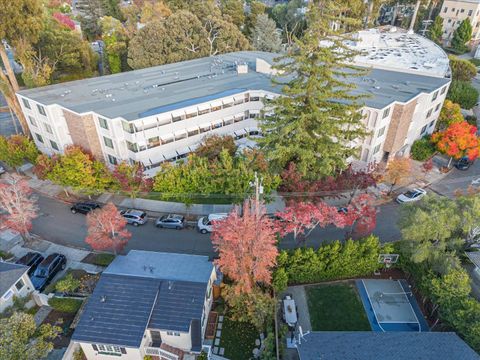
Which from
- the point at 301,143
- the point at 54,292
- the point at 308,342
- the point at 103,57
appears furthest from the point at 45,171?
the point at 103,57

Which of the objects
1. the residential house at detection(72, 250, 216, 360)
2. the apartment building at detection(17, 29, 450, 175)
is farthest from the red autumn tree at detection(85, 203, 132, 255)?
the apartment building at detection(17, 29, 450, 175)

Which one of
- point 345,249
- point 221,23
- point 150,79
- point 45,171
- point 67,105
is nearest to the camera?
point 345,249

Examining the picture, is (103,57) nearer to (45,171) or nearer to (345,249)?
(45,171)

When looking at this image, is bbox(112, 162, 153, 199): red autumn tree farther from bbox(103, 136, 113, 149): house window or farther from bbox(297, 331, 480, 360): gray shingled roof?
bbox(297, 331, 480, 360): gray shingled roof

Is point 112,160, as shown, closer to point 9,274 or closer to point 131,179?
point 131,179

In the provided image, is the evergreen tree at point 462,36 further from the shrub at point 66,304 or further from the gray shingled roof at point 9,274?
the gray shingled roof at point 9,274
